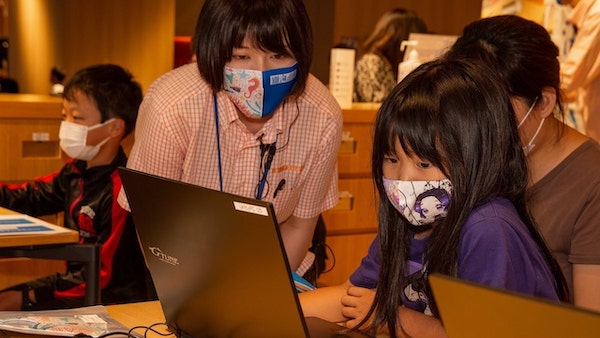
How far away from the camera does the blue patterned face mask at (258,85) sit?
215 cm

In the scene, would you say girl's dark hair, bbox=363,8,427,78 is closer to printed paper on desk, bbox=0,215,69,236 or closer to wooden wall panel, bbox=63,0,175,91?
wooden wall panel, bbox=63,0,175,91

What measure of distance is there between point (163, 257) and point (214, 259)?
0.16 m

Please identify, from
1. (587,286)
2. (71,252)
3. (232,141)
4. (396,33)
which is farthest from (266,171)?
(396,33)

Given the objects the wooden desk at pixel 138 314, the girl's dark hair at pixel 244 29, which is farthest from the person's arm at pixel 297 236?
the wooden desk at pixel 138 314

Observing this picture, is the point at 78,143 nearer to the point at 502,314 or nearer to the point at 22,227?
the point at 22,227

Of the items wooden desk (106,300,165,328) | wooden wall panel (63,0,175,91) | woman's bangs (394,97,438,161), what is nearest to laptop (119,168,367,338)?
wooden desk (106,300,165,328)

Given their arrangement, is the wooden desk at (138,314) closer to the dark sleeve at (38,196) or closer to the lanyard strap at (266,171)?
the lanyard strap at (266,171)

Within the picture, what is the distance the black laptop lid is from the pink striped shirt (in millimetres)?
619

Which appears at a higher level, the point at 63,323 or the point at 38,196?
the point at 63,323

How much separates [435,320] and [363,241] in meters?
2.98

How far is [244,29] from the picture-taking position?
6.78 feet

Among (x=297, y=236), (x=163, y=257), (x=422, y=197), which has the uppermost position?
(x=422, y=197)

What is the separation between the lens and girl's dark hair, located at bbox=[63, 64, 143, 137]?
Answer: 10.7 feet

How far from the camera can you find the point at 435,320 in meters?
1.57
